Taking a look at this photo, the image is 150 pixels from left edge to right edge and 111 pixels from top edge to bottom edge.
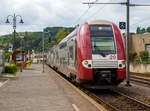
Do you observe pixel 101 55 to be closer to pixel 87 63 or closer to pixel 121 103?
pixel 87 63

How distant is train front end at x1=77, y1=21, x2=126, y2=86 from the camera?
40.2ft

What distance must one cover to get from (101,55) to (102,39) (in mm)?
969

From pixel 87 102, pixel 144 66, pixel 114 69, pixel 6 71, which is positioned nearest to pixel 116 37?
pixel 114 69

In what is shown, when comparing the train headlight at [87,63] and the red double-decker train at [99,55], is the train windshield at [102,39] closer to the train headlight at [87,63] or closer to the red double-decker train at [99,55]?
the red double-decker train at [99,55]

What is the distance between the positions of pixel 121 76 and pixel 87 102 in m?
3.23

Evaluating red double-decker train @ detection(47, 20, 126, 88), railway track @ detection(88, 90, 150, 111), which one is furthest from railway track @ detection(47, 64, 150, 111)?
red double-decker train @ detection(47, 20, 126, 88)

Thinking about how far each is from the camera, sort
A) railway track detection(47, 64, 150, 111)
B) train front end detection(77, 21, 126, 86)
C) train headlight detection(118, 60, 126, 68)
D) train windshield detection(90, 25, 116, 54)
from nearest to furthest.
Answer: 1. railway track detection(47, 64, 150, 111)
2. train front end detection(77, 21, 126, 86)
3. train headlight detection(118, 60, 126, 68)
4. train windshield detection(90, 25, 116, 54)

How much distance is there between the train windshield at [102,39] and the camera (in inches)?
500

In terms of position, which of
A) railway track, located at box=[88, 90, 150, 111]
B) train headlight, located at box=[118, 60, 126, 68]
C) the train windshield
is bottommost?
railway track, located at box=[88, 90, 150, 111]

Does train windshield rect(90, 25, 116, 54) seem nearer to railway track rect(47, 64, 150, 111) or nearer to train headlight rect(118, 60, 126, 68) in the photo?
train headlight rect(118, 60, 126, 68)

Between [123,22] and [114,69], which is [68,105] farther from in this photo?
[123,22]

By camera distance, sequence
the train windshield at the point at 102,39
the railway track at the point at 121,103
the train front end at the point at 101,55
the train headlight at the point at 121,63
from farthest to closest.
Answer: the train windshield at the point at 102,39 < the train headlight at the point at 121,63 < the train front end at the point at 101,55 < the railway track at the point at 121,103

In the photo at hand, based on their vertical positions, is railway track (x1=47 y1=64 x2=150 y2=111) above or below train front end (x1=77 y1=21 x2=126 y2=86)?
below

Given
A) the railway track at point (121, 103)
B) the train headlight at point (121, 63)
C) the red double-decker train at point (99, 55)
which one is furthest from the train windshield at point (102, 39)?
the railway track at point (121, 103)
